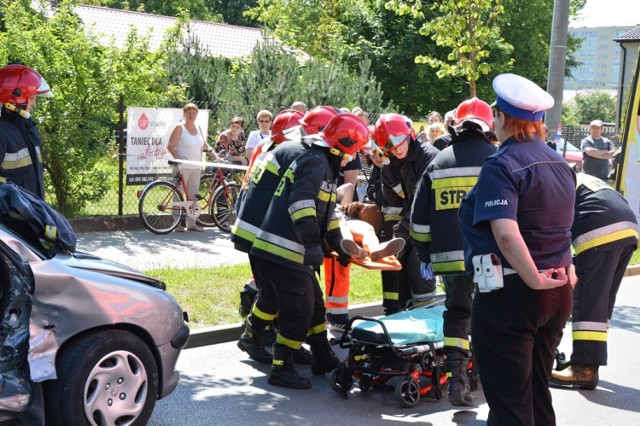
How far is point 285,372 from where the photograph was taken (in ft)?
22.0

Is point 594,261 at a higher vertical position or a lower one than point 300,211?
lower

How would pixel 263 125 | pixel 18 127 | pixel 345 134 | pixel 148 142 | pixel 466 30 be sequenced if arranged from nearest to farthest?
1. pixel 345 134
2. pixel 18 127
3. pixel 263 125
4. pixel 148 142
5. pixel 466 30

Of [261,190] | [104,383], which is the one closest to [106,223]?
[261,190]

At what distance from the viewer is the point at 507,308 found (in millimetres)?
4242

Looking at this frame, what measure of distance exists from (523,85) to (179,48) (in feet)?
58.6

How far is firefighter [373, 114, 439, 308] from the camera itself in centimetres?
754

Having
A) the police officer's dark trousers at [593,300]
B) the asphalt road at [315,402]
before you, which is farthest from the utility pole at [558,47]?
the police officer's dark trousers at [593,300]

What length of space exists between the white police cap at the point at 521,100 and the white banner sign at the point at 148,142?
33.0ft

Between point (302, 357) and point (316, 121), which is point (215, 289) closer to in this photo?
point (302, 357)

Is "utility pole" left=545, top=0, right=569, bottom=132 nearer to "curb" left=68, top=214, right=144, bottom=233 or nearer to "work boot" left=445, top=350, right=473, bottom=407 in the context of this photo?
"work boot" left=445, top=350, right=473, bottom=407

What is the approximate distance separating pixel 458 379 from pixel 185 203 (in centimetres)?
814

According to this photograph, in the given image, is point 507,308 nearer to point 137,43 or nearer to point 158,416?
point 158,416

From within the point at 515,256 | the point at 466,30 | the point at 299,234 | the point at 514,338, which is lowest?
the point at 514,338

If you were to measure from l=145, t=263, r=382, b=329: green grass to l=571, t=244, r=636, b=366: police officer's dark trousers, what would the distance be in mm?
2987
